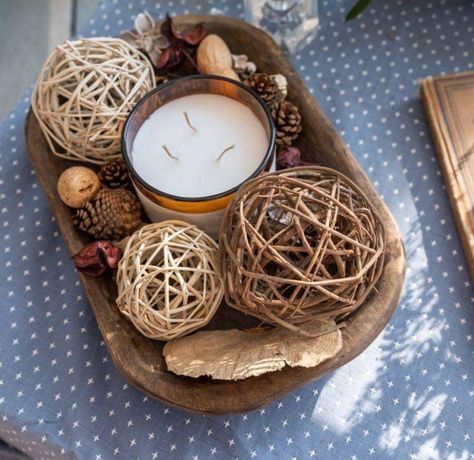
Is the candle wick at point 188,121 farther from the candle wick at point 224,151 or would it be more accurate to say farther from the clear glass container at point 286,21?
the clear glass container at point 286,21

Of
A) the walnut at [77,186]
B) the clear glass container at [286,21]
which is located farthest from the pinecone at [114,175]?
the clear glass container at [286,21]

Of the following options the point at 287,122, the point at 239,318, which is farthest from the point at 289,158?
the point at 239,318

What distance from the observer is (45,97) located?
60cm

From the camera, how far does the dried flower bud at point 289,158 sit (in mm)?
599

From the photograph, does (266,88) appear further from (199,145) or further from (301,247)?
(301,247)

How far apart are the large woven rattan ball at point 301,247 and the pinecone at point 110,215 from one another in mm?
119

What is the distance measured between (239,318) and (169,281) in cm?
9

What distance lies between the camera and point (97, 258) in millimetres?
547

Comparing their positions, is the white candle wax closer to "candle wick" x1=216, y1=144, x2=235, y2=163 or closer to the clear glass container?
"candle wick" x1=216, y1=144, x2=235, y2=163

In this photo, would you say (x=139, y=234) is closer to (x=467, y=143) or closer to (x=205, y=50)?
(x=205, y=50)

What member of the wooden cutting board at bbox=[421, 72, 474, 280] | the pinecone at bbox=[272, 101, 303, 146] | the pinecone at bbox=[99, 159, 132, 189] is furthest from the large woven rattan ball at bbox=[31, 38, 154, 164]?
the wooden cutting board at bbox=[421, 72, 474, 280]

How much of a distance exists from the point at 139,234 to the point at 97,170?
136 mm

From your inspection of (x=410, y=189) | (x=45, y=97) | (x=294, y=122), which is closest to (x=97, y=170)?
(x=45, y=97)

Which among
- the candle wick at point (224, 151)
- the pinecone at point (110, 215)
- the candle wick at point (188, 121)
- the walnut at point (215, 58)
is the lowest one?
the pinecone at point (110, 215)
